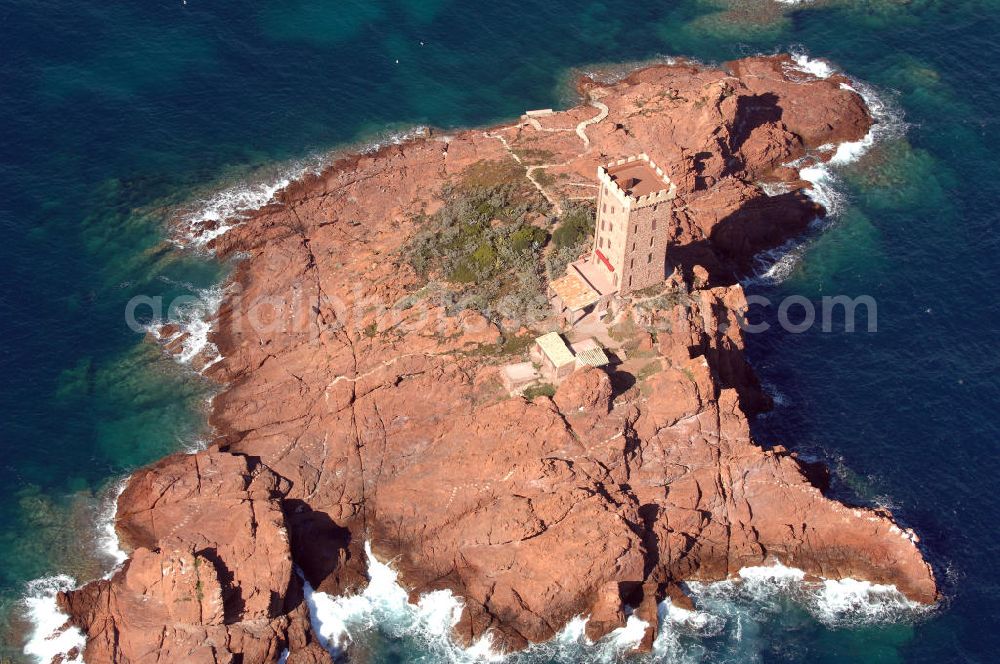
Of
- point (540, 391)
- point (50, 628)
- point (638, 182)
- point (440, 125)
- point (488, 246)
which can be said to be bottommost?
point (50, 628)

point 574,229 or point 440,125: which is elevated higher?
point 440,125

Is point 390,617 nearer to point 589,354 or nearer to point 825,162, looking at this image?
point 589,354

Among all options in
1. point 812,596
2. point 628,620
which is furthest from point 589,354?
point 812,596

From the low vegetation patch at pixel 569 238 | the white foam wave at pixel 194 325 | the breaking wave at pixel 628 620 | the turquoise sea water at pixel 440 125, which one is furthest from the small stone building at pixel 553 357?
the white foam wave at pixel 194 325

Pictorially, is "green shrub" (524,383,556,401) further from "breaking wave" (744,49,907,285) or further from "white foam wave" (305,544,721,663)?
"breaking wave" (744,49,907,285)

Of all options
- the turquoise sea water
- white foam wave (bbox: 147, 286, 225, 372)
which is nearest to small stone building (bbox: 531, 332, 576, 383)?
the turquoise sea water

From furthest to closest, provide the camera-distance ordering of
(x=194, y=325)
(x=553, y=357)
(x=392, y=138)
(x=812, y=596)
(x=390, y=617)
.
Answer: (x=392, y=138) < (x=194, y=325) < (x=553, y=357) < (x=812, y=596) < (x=390, y=617)

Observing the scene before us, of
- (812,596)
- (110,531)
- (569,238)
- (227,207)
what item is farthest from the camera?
(227,207)
